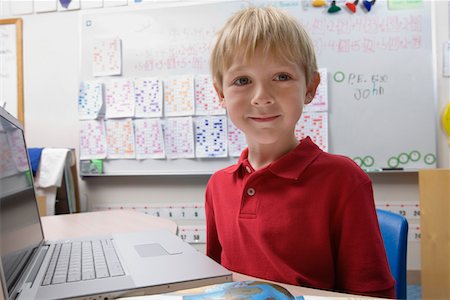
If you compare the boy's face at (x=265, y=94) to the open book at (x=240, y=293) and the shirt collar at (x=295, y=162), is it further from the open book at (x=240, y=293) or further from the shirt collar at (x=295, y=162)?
the open book at (x=240, y=293)

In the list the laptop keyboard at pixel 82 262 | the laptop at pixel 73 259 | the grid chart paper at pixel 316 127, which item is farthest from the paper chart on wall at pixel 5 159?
the grid chart paper at pixel 316 127

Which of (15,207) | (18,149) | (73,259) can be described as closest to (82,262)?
(73,259)

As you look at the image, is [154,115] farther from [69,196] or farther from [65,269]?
[65,269]

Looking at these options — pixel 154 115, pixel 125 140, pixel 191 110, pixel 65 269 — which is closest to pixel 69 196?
pixel 125 140

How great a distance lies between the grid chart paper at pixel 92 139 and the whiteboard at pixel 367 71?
0.43m

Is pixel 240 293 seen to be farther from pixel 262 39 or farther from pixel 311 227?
pixel 262 39

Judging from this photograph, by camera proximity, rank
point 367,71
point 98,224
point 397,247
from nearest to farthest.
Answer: point 397,247, point 98,224, point 367,71

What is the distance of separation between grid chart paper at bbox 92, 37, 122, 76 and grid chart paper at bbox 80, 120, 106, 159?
12.5 inches

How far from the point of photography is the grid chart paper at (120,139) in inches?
94.2

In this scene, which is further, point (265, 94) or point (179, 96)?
point (179, 96)

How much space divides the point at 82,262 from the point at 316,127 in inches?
69.4

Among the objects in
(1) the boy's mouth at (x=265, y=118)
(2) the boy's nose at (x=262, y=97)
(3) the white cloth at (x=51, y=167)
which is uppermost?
(2) the boy's nose at (x=262, y=97)

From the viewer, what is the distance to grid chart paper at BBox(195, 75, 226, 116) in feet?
7.55

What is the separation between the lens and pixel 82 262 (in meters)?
0.63
